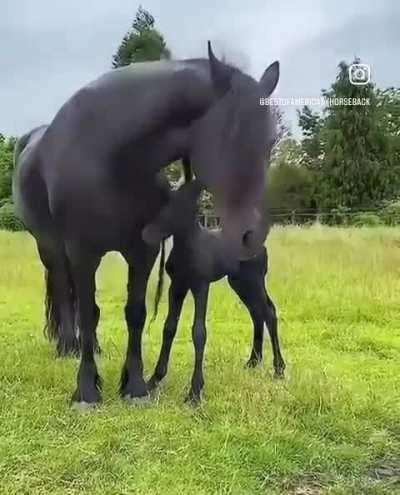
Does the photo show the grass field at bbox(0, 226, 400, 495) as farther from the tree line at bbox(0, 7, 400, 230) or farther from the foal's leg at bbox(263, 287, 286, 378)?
the tree line at bbox(0, 7, 400, 230)

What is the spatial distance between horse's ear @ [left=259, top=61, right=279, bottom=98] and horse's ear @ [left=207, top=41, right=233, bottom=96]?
0.58 ft

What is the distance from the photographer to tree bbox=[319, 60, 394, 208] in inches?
920

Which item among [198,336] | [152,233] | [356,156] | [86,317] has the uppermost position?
[356,156]

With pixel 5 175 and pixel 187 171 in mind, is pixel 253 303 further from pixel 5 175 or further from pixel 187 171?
pixel 5 175

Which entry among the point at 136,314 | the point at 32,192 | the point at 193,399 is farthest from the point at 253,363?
the point at 32,192

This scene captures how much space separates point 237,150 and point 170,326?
1.42m

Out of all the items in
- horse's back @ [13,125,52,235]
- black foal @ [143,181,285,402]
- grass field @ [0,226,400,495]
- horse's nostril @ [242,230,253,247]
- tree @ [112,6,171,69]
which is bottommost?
grass field @ [0,226,400,495]

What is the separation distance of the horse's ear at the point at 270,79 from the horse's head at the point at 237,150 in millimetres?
37

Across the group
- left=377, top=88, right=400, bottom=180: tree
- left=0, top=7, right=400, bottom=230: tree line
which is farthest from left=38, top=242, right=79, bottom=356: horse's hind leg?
left=377, top=88, right=400, bottom=180: tree

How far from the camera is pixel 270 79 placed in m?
3.26

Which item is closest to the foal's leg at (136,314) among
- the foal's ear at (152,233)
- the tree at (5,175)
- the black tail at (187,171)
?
the foal's ear at (152,233)

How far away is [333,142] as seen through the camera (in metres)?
23.1

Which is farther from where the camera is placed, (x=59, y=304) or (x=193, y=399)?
(x=59, y=304)

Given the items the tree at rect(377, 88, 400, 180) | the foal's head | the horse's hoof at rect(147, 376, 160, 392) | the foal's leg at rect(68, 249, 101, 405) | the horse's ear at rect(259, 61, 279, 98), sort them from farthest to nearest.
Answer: the tree at rect(377, 88, 400, 180) → the horse's hoof at rect(147, 376, 160, 392) → the foal's leg at rect(68, 249, 101, 405) → the foal's head → the horse's ear at rect(259, 61, 279, 98)
